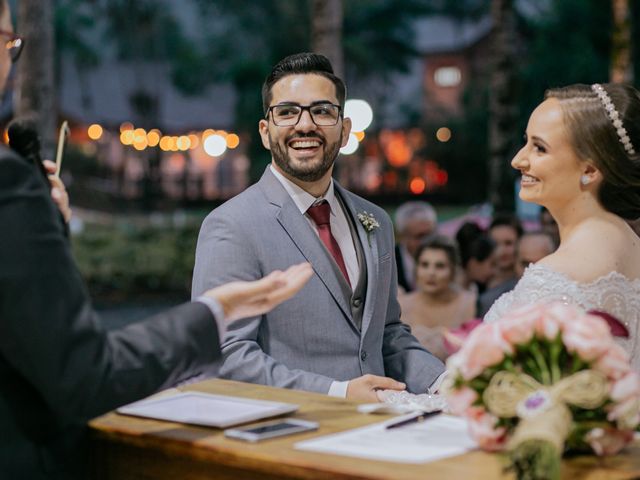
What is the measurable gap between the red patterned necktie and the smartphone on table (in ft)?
5.68

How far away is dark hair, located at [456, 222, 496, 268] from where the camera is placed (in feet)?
33.3

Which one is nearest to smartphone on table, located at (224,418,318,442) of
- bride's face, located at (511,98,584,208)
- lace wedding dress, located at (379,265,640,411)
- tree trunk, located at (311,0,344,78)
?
lace wedding dress, located at (379,265,640,411)

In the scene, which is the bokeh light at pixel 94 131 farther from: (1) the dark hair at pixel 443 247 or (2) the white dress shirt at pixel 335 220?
(2) the white dress shirt at pixel 335 220

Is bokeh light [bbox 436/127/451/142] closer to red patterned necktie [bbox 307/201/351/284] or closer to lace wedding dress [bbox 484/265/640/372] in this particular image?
red patterned necktie [bbox 307/201/351/284]

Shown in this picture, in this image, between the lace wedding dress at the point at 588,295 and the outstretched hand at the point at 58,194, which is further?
the lace wedding dress at the point at 588,295

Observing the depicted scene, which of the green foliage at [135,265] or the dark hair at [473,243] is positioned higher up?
the dark hair at [473,243]

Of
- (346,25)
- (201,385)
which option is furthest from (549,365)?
(346,25)

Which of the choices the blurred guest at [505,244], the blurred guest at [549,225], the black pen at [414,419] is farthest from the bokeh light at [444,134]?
the black pen at [414,419]

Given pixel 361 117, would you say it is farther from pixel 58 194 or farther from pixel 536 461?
pixel 536 461

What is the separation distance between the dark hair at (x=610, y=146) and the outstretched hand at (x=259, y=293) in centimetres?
142

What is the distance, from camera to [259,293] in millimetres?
3174

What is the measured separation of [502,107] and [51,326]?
1362 cm

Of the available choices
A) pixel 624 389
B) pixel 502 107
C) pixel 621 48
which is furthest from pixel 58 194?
pixel 621 48

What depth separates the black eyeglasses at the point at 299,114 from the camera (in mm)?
5016
